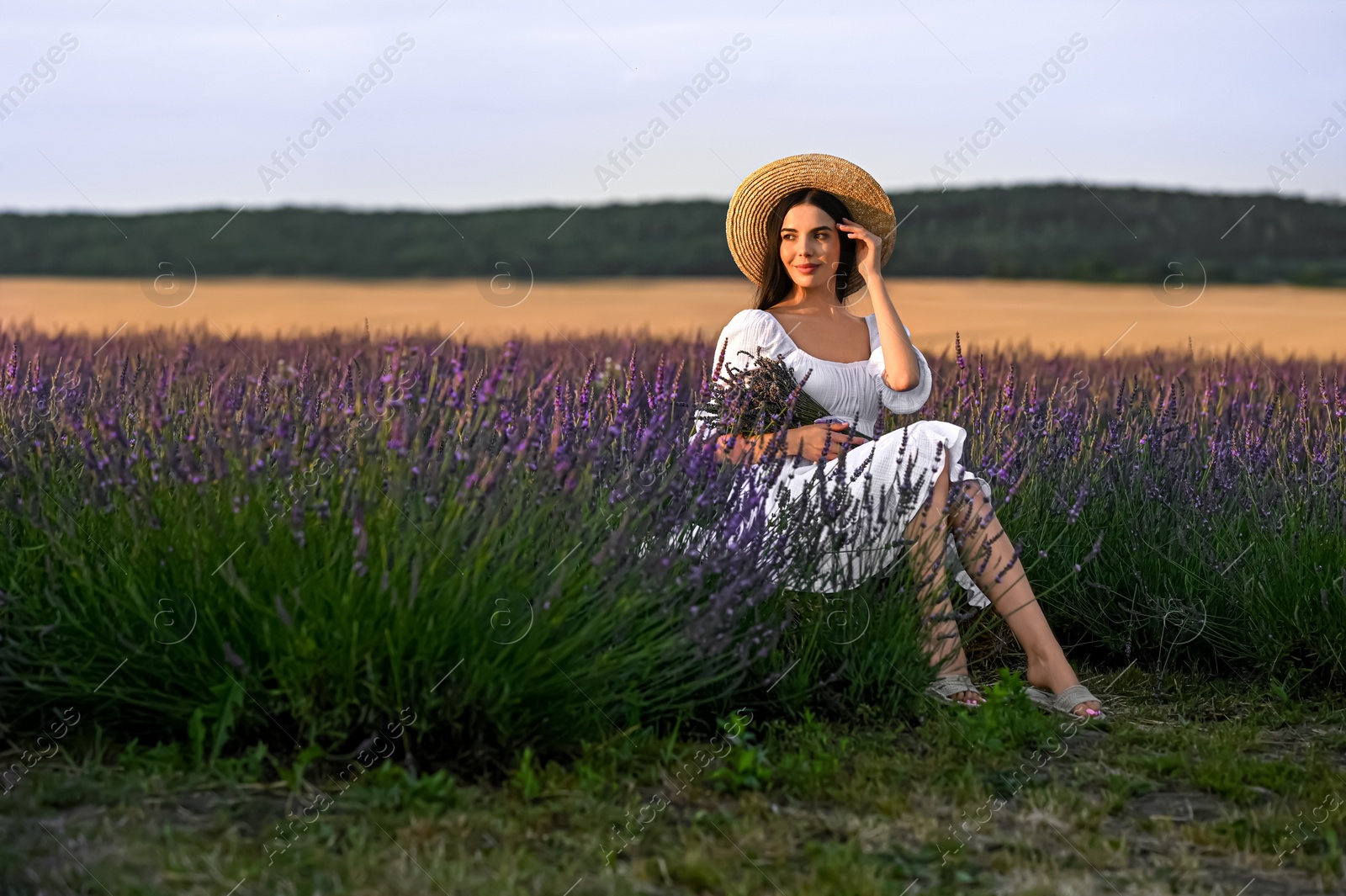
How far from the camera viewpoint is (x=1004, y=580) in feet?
12.3

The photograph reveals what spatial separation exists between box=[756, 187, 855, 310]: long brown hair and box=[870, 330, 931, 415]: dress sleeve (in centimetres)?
41

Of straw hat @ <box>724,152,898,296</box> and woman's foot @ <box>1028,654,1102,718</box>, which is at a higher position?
straw hat @ <box>724,152,898,296</box>

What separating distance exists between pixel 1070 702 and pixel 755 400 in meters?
1.28

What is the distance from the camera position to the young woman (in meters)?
3.64

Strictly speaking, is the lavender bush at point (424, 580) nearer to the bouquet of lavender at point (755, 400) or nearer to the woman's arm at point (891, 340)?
the bouquet of lavender at point (755, 400)

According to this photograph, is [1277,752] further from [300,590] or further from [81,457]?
[81,457]

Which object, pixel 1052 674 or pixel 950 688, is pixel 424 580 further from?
pixel 1052 674

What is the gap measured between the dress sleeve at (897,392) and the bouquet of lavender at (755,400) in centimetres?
28

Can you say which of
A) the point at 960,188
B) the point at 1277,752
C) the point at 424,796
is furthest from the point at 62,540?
the point at 960,188

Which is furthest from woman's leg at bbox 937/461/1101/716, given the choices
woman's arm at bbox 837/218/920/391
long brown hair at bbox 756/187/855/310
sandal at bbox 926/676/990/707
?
long brown hair at bbox 756/187/855/310

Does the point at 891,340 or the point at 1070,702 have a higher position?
the point at 891,340

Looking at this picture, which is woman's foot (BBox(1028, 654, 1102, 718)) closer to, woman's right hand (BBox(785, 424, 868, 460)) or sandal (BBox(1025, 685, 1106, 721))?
sandal (BBox(1025, 685, 1106, 721))

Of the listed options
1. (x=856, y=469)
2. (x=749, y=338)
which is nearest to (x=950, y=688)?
(x=856, y=469)

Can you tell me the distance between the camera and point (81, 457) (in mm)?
3594
